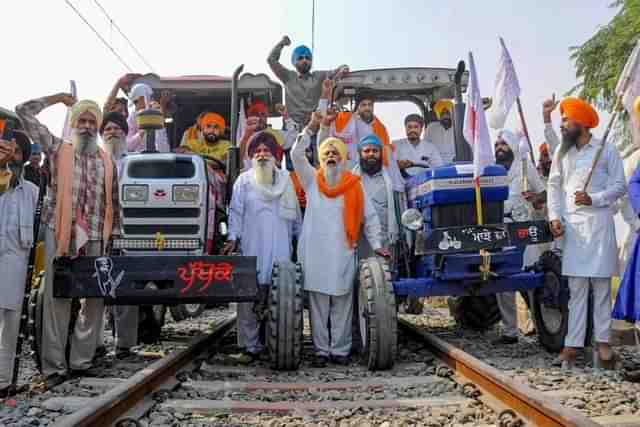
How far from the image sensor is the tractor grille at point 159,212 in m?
5.82

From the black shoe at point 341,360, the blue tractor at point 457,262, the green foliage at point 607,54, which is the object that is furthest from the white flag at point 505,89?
the green foliage at point 607,54

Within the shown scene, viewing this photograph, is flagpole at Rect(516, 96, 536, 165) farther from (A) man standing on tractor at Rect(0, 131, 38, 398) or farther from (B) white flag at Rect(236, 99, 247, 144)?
(A) man standing on tractor at Rect(0, 131, 38, 398)

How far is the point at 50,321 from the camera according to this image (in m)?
5.09

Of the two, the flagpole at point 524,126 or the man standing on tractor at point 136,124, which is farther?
the man standing on tractor at point 136,124

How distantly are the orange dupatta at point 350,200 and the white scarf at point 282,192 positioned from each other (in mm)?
317

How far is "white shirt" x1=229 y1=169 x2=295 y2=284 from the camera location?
20.2ft

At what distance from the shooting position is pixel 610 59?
14.7 metres

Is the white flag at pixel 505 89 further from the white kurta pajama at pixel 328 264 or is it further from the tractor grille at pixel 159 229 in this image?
the tractor grille at pixel 159 229

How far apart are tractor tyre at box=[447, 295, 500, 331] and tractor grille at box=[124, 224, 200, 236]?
326 cm

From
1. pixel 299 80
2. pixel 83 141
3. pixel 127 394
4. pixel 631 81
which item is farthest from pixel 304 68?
pixel 127 394

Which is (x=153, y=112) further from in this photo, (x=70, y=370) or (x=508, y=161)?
(x=508, y=161)

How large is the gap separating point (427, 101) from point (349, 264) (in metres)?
3.48

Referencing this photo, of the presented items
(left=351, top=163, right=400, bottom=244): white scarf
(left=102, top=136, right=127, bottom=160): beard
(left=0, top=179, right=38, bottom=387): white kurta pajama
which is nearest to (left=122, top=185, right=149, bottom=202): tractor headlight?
(left=102, top=136, right=127, bottom=160): beard


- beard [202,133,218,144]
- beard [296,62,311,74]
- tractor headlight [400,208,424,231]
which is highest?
beard [296,62,311,74]
